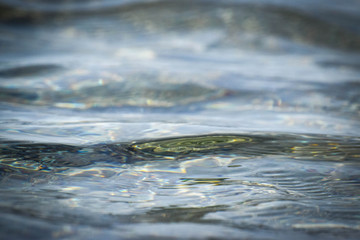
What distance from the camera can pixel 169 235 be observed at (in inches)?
29.6

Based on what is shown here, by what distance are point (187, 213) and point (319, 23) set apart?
3.24m

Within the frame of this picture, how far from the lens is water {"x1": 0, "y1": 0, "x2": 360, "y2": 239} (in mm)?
841

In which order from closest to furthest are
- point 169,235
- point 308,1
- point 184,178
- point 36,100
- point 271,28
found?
point 169,235 < point 184,178 < point 36,100 < point 271,28 < point 308,1

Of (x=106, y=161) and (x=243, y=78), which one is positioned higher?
(x=243, y=78)

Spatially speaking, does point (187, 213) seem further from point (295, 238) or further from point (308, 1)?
point (308, 1)

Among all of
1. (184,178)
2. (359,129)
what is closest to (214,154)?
(184,178)

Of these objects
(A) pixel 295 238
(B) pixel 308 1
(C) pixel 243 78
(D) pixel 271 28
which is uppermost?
(B) pixel 308 1

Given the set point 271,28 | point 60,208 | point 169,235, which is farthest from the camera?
point 271,28

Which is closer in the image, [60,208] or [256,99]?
[60,208]

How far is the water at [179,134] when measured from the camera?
0.84m

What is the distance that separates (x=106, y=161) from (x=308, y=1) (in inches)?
136

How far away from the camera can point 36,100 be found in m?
1.86

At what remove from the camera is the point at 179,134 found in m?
1.37

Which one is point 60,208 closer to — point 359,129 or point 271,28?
point 359,129
